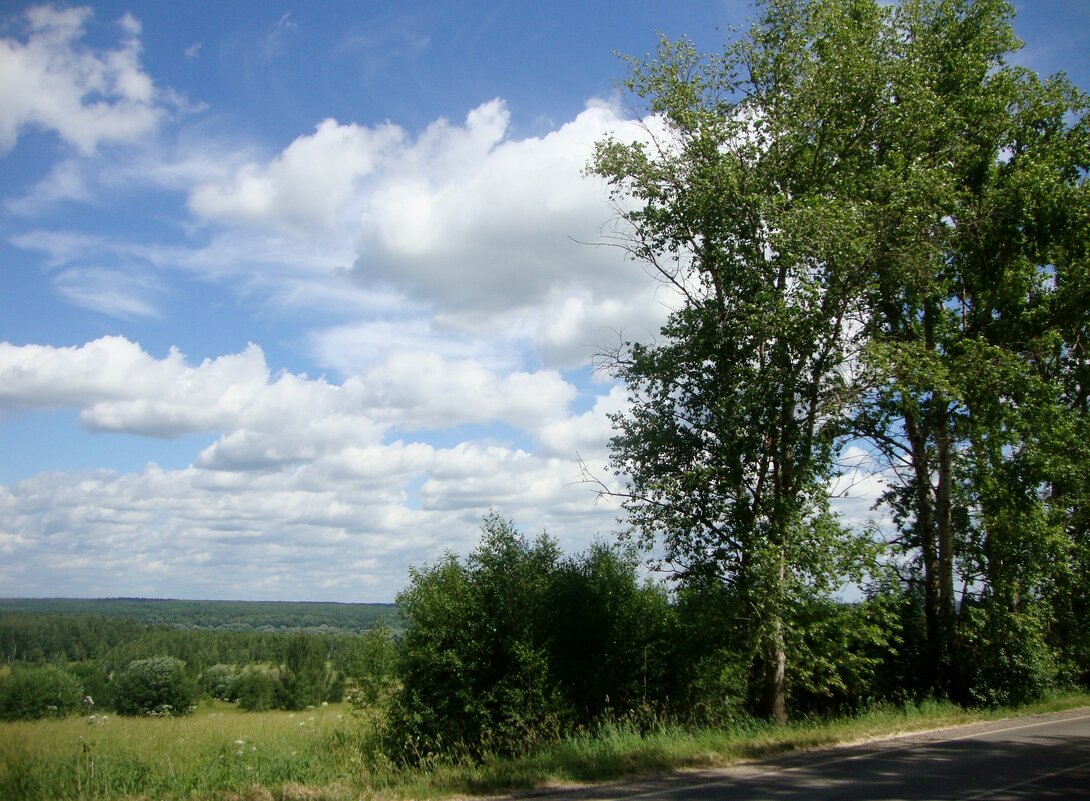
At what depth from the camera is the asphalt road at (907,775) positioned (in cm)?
964

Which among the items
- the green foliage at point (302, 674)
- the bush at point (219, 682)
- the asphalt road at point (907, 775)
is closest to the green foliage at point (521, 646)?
the asphalt road at point (907, 775)

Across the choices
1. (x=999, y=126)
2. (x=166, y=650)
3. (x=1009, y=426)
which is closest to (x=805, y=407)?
(x=1009, y=426)

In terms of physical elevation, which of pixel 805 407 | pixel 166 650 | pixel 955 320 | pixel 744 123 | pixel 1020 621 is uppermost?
pixel 744 123

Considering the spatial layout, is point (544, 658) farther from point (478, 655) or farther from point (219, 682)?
point (219, 682)

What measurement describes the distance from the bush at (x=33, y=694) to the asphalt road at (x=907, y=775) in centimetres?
801

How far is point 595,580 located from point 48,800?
12990 millimetres

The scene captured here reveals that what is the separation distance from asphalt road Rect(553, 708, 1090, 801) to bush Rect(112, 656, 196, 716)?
18.5 meters

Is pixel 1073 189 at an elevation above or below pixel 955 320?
above

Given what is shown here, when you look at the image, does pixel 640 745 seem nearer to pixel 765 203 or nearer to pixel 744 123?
pixel 765 203

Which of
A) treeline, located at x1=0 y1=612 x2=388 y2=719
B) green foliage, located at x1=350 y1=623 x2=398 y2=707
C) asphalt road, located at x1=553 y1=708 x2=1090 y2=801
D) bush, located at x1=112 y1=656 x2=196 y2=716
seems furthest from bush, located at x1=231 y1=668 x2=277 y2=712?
asphalt road, located at x1=553 y1=708 x2=1090 y2=801

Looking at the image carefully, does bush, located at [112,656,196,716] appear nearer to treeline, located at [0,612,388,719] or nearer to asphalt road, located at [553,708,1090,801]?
treeline, located at [0,612,388,719]

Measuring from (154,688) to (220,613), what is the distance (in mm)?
54415

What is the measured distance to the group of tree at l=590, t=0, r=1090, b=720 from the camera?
664 inches

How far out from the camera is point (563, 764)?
457 inches
